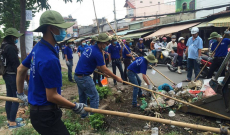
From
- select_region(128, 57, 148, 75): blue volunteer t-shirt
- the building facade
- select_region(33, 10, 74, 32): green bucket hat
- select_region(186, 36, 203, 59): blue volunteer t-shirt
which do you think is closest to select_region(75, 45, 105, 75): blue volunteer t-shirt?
select_region(128, 57, 148, 75): blue volunteer t-shirt

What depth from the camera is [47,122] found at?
2027mm

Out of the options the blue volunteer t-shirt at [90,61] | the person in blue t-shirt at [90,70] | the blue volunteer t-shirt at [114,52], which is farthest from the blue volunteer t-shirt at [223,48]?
the blue volunteer t-shirt at [90,61]

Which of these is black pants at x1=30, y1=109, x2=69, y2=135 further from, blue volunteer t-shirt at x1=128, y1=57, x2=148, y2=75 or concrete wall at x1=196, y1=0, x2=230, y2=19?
concrete wall at x1=196, y1=0, x2=230, y2=19

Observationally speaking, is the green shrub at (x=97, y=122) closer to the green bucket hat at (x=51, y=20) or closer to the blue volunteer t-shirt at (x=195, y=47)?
the green bucket hat at (x=51, y=20)

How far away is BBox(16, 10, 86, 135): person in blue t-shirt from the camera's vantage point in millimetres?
1869

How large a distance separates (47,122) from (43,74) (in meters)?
0.54

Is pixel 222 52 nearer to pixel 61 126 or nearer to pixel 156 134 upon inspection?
pixel 156 134

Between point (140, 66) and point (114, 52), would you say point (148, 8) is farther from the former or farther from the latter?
point (140, 66)

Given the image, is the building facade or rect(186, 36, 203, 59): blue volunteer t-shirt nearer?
rect(186, 36, 203, 59): blue volunteer t-shirt

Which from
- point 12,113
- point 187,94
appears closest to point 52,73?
point 12,113

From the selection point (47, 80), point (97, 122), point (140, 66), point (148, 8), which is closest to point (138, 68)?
point (140, 66)

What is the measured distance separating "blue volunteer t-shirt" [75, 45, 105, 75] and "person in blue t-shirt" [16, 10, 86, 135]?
1785 mm

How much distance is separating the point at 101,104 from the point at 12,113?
2.17m

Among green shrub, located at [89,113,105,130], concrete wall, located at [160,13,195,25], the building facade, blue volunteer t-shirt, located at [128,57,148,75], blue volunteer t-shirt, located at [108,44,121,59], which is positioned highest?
the building facade
